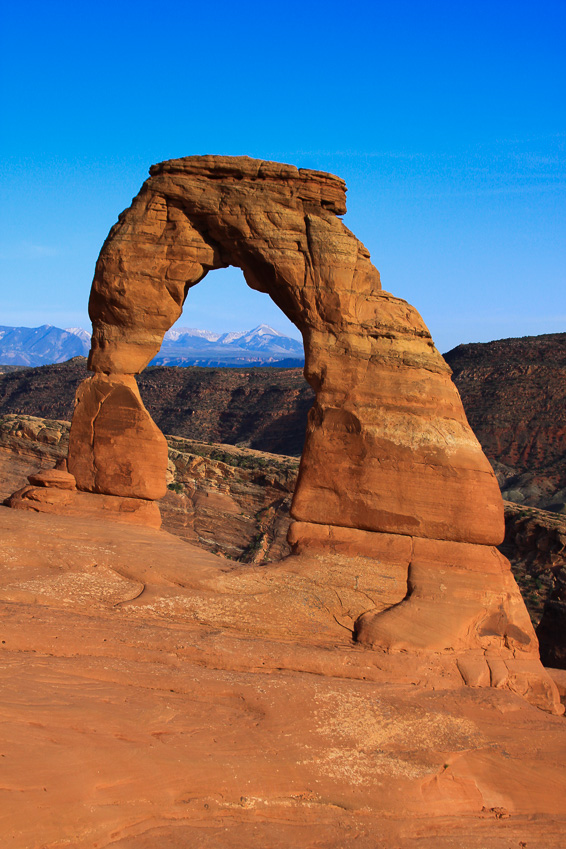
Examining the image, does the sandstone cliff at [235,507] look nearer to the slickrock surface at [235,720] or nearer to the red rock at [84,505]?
the red rock at [84,505]

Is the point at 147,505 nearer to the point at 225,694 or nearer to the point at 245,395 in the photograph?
the point at 225,694

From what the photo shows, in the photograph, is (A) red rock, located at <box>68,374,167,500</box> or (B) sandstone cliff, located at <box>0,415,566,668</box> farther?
(B) sandstone cliff, located at <box>0,415,566,668</box>

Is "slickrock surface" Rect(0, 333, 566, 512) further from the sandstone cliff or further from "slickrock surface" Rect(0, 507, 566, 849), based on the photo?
"slickrock surface" Rect(0, 507, 566, 849)

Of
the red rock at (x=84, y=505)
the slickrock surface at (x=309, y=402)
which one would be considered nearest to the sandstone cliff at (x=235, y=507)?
the red rock at (x=84, y=505)

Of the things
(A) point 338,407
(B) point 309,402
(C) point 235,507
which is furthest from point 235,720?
(B) point 309,402

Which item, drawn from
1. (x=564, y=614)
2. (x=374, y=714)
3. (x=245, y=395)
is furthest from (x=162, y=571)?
(x=245, y=395)

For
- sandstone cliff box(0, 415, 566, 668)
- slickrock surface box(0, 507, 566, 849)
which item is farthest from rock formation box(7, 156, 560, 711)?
sandstone cliff box(0, 415, 566, 668)

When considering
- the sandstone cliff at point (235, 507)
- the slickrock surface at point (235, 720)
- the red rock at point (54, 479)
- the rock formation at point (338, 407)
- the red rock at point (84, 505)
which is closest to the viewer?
the slickrock surface at point (235, 720)
